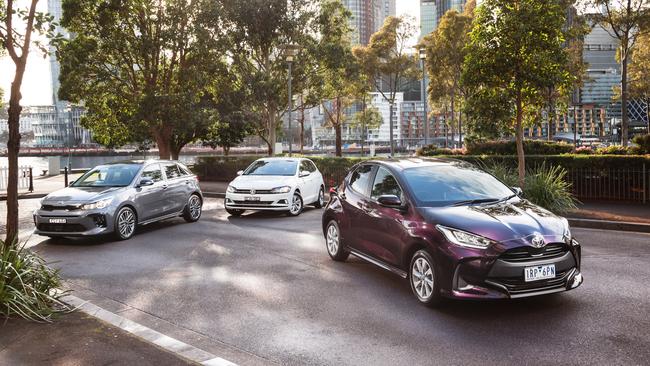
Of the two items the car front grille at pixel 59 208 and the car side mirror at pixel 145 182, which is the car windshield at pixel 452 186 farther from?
the car front grille at pixel 59 208

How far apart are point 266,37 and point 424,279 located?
2268 cm

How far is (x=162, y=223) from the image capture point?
1335 centimetres

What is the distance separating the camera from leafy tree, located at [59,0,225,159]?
25.9 m

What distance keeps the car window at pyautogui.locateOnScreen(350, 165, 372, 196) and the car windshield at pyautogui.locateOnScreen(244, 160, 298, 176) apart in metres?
6.65

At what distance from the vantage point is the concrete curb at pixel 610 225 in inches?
441

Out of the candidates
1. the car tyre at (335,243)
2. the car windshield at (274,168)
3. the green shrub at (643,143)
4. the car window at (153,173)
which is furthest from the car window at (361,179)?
the green shrub at (643,143)

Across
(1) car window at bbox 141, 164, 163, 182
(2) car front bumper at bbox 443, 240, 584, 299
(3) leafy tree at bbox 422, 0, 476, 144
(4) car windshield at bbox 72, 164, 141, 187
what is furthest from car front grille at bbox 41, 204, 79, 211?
(3) leafy tree at bbox 422, 0, 476, 144

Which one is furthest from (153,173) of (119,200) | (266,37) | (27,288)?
(266,37)

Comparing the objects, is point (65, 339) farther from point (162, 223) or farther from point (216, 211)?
point (216, 211)

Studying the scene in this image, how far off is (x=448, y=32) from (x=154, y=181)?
108 feet

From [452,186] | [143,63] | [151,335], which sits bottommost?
[151,335]

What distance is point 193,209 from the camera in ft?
43.8

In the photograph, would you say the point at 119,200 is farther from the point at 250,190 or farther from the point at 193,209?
the point at 250,190

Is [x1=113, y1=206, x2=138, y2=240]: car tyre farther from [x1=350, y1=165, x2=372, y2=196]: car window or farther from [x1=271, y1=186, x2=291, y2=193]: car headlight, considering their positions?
[x1=350, y1=165, x2=372, y2=196]: car window
